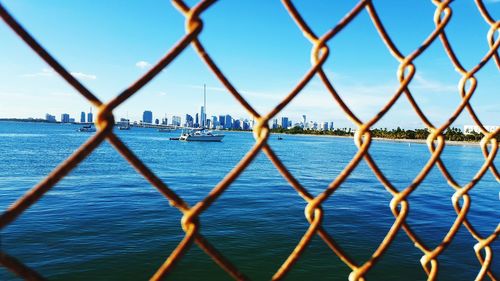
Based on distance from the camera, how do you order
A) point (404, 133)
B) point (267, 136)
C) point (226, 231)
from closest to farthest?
point (267, 136) < point (226, 231) < point (404, 133)

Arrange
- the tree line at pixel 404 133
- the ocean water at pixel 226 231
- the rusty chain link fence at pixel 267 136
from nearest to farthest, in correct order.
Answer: the rusty chain link fence at pixel 267 136
the ocean water at pixel 226 231
the tree line at pixel 404 133

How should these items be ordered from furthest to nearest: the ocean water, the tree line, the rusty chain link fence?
the tree line < the ocean water < the rusty chain link fence

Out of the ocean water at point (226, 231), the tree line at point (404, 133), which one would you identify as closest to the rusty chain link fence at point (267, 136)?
the ocean water at point (226, 231)

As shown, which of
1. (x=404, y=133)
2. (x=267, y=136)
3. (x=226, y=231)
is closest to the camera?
(x=267, y=136)

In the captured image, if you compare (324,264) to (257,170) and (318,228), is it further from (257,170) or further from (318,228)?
(257,170)

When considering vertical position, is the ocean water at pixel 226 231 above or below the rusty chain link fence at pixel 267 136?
below

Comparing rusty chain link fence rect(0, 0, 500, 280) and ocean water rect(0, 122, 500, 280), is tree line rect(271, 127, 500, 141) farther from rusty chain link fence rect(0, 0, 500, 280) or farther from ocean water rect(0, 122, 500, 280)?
rusty chain link fence rect(0, 0, 500, 280)

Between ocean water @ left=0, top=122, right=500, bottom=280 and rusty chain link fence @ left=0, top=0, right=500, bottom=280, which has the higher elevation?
rusty chain link fence @ left=0, top=0, right=500, bottom=280

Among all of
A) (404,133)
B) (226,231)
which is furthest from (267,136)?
(404,133)

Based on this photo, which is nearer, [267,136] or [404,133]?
[267,136]

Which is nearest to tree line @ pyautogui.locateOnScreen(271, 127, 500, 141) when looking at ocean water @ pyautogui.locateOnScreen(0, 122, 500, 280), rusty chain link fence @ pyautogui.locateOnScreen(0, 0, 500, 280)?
ocean water @ pyautogui.locateOnScreen(0, 122, 500, 280)

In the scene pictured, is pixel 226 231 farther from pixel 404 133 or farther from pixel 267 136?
pixel 404 133

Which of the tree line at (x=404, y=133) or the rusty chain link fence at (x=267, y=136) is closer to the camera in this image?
the rusty chain link fence at (x=267, y=136)

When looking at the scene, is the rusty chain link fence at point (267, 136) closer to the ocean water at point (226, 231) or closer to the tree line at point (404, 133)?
the ocean water at point (226, 231)
